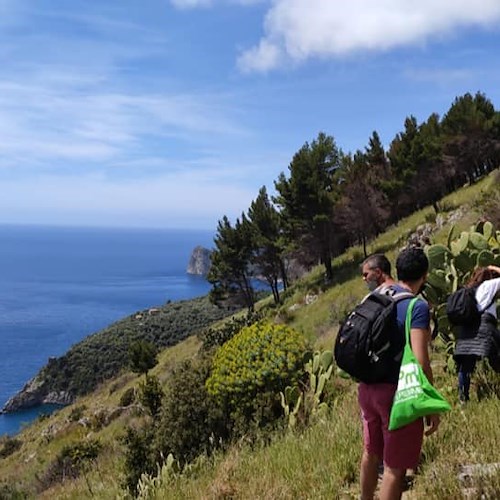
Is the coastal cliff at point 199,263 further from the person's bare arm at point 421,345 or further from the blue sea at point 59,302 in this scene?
the person's bare arm at point 421,345

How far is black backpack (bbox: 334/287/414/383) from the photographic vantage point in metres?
3.08

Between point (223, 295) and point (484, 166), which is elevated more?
point (484, 166)

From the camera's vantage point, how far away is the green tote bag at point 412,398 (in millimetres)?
2879

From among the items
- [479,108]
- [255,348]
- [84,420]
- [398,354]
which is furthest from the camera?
[479,108]

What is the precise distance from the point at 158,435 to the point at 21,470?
13.6 meters

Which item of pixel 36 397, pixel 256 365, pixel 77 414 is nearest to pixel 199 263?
pixel 36 397

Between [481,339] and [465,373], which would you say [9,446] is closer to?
[465,373]

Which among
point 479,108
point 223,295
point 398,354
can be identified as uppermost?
point 479,108

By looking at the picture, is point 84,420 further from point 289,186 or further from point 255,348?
point 255,348

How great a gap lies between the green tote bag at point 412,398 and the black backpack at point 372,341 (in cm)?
13

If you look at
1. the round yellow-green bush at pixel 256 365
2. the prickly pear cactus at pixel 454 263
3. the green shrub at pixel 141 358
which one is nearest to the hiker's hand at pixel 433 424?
the prickly pear cactus at pixel 454 263

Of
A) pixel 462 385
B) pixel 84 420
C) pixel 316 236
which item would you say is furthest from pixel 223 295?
pixel 462 385

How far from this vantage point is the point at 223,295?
4181cm

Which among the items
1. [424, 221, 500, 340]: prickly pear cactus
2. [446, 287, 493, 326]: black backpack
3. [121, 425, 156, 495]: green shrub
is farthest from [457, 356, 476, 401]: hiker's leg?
[121, 425, 156, 495]: green shrub
